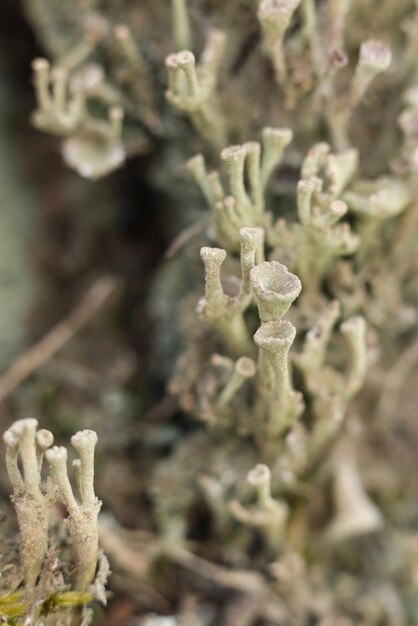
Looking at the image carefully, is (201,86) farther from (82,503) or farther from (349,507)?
(349,507)

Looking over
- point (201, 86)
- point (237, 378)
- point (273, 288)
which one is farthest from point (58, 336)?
point (273, 288)

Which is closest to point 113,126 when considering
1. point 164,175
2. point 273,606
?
point 164,175

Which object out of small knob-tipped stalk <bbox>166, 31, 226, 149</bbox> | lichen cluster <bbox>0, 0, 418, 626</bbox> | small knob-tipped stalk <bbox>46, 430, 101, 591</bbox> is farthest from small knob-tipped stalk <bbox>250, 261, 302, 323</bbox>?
small knob-tipped stalk <bbox>166, 31, 226, 149</bbox>

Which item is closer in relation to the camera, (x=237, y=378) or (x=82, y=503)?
(x=82, y=503)

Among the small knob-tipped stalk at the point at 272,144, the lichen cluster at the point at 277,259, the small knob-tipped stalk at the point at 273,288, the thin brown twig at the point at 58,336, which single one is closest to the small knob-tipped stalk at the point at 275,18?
the lichen cluster at the point at 277,259

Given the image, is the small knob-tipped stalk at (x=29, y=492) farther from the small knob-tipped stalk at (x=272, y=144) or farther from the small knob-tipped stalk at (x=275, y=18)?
the small knob-tipped stalk at (x=275, y=18)
